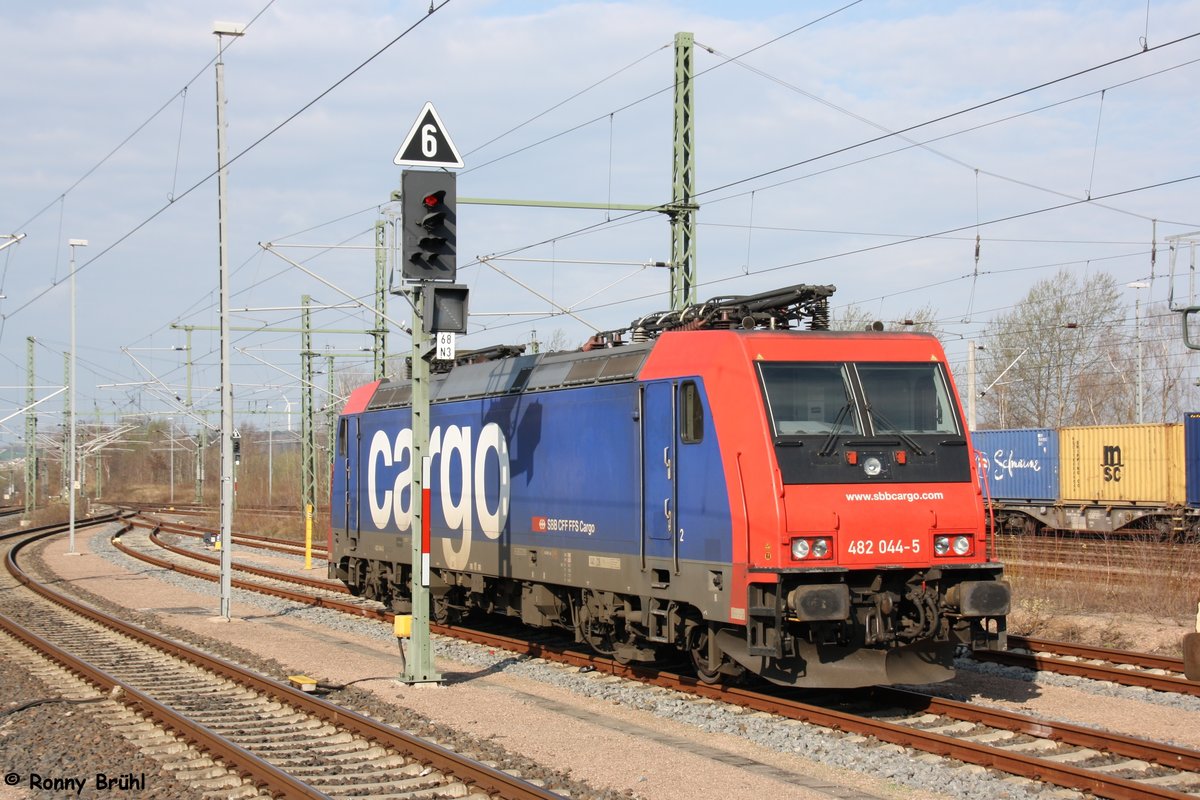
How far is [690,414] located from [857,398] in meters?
1.59

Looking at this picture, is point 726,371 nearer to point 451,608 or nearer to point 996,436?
point 451,608

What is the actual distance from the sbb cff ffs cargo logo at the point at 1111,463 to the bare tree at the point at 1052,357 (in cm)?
1559

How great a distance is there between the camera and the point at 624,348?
13.6 metres

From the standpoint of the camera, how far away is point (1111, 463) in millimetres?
32156

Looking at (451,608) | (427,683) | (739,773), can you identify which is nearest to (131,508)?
(451,608)

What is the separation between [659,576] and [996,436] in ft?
84.7

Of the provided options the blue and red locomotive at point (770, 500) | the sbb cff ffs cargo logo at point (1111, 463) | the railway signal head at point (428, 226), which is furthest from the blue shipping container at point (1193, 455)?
the railway signal head at point (428, 226)

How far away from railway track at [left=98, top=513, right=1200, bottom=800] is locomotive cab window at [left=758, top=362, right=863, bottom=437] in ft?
8.41

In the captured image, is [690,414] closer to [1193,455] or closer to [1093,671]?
[1093,671]

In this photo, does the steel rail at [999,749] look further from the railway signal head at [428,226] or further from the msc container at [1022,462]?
the msc container at [1022,462]

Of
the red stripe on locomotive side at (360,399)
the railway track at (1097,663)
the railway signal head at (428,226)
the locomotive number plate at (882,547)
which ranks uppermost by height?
the railway signal head at (428,226)

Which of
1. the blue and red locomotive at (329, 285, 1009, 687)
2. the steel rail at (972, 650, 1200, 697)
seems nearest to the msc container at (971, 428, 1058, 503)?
the steel rail at (972, 650, 1200, 697)

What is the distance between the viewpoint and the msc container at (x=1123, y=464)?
30.5m

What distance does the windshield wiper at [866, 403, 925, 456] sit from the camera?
38.1ft
